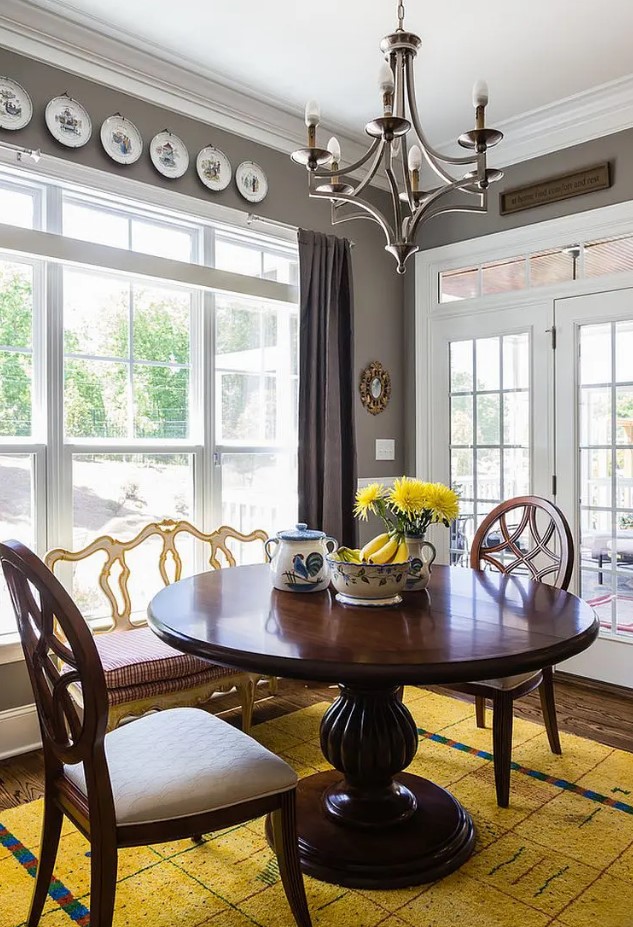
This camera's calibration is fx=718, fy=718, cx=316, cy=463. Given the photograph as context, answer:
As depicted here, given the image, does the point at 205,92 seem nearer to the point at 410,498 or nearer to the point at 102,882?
the point at 410,498

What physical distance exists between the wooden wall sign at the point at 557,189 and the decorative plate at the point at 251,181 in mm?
1329

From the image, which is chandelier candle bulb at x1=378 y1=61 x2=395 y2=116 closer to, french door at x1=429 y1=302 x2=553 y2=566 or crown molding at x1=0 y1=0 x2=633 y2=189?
crown molding at x1=0 y1=0 x2=633 y2=189

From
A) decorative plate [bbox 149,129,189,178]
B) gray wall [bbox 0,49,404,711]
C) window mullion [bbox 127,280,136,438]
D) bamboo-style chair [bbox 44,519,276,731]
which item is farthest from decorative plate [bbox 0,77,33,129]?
bamboo-style chair [bbox 44,519,276,731]

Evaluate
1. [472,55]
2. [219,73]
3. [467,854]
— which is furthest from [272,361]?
[467,854]

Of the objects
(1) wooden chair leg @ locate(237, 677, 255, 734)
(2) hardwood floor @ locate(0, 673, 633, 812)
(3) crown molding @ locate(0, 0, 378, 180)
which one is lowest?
(2) hardwood floor @ locate(0, 673, 633, 812)

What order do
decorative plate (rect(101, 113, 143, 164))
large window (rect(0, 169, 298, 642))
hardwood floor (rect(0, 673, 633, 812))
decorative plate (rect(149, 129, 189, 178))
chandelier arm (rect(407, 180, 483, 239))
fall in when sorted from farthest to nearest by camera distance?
1. decorative plate (rect(149, 129, 189, 178))
2. decorative plate (rect(101, 113, 143, 164))
3. large window (rect(0, 169, 298, 642))
4. hardwood floor (rect(0, 673, 633, 812))
5. chandelier arm (rect(407, 180, 483, 239))

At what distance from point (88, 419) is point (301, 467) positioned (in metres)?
1.09

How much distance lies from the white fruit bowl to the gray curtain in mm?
1694

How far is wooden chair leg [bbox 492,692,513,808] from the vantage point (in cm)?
233

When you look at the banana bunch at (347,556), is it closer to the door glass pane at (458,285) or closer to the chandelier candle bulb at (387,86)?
the chandelier candle bulb at (387,86)

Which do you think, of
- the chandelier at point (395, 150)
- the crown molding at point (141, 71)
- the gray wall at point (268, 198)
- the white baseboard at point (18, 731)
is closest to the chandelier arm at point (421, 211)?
the chandelier at point (395, 150)

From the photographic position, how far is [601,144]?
3531 mm

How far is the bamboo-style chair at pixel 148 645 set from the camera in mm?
2486

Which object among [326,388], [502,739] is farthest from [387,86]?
[502,739]
